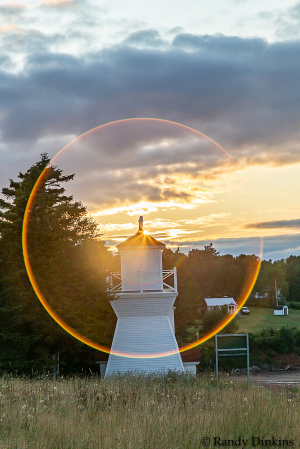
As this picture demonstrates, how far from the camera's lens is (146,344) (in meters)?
22.5

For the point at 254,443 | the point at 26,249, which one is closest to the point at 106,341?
the point at 26,249

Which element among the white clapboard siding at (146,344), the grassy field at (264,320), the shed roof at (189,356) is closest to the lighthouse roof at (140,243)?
the white clapboard siding at (146,344)

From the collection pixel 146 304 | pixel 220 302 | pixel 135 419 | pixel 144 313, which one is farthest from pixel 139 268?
pixel 220 302

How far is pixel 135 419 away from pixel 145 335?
1607cm

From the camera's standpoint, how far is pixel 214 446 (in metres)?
5.90

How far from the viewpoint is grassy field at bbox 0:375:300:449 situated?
19.5ft

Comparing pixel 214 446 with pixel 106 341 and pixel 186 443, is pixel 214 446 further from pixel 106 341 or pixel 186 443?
pixel 106 341

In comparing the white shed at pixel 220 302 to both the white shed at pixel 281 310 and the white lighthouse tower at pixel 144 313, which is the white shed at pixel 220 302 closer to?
the white shed at pixel 281 310

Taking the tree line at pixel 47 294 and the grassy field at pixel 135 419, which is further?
the tree line at pixel 47 294

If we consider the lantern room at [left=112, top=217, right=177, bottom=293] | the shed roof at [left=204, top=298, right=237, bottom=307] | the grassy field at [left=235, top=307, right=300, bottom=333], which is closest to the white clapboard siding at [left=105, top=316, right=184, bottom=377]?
the lantern room at [left=112, top=217, right=177, bottom=293]

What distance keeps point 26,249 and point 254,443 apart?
22.7 meters

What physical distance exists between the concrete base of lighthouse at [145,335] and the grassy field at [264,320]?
4674 centimetres

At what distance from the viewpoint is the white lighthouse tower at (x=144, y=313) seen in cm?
2238

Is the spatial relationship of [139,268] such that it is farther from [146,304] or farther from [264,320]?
[264,320]
